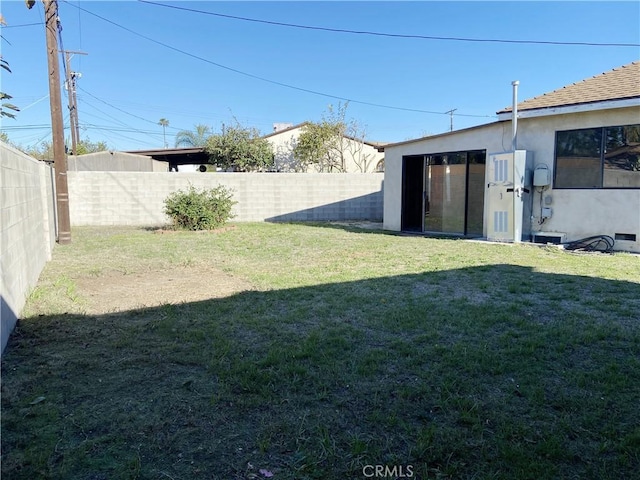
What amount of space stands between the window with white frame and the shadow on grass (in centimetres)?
482

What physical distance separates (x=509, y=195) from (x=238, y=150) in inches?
690

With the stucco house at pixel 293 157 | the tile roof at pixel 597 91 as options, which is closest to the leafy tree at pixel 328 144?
the stucco house at pixel 293 157

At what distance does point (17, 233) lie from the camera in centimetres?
477

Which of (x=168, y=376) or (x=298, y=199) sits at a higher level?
(x=298, y=199)

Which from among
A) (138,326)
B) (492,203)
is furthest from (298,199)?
(138,326)

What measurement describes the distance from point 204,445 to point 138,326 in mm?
2263

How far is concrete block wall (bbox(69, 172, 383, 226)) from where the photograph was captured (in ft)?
50.3

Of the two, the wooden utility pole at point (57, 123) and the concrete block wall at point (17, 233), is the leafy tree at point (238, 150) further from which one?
the concrete block wall at point (17, 233)

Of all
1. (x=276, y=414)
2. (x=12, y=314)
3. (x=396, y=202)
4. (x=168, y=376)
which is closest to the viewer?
(x=276, y=414)

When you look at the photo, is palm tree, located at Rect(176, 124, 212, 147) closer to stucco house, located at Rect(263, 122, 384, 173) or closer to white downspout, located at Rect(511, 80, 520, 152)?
stucco house, located at Rect(263, 122, 384, 173)

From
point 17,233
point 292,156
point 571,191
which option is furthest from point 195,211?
point 292,156

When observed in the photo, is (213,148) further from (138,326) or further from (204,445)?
(204,445)

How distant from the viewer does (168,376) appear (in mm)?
3256

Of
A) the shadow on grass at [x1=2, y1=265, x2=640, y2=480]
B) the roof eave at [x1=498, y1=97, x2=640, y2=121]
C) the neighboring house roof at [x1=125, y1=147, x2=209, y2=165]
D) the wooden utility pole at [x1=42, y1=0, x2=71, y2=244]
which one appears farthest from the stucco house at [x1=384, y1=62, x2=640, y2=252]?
the neighboring house roof at [x1=125, y1=147, x2=209, y2=165]
